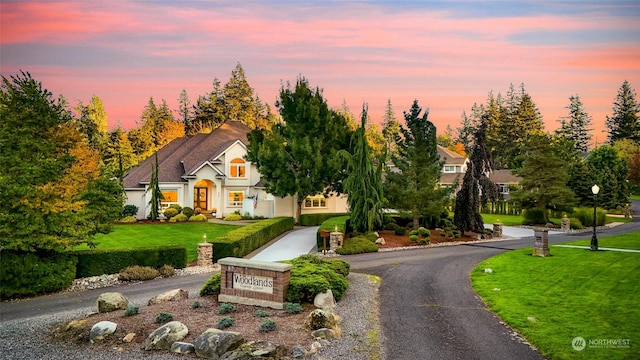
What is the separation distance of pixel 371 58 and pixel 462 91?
7973 millimetres

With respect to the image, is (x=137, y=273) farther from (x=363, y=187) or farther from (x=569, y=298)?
(x=569, y=298)

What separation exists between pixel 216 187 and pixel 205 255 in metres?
20.2

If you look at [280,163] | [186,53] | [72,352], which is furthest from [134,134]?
[72,352]

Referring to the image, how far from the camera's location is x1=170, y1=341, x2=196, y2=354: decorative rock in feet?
31.2

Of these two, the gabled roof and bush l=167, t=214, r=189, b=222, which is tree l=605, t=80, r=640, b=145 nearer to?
the gabled roof

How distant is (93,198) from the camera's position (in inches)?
695

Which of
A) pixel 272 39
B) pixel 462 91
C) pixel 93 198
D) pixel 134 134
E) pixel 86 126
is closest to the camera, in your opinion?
pixel 93 198

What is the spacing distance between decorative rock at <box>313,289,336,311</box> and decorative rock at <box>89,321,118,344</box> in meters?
5.48

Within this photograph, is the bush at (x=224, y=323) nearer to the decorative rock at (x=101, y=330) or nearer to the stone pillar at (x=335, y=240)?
the decorative rock at (x=101, y=330)

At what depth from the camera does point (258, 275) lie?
1287cm

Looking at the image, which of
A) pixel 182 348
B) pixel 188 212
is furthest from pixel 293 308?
pixel 188 212

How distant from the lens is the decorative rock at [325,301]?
12.6 meters

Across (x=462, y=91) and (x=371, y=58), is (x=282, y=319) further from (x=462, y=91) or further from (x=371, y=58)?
(x=462, y=91)

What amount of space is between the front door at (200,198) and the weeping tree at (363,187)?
19.5m
